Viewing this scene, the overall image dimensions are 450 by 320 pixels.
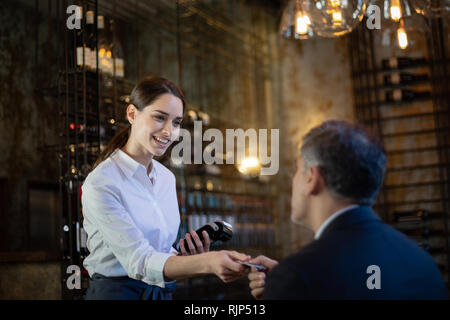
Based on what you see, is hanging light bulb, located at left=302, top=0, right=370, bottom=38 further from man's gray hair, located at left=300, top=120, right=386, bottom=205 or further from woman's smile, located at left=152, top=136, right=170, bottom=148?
man's gray hair, located at left=300, top=120, right=386, bottom=205

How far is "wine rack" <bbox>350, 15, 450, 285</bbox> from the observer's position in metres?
6.77

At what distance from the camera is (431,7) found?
161 inches

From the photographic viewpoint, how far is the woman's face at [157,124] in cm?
178

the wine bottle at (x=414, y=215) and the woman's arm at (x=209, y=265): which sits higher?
the woman's arm at (x=209, y=265)

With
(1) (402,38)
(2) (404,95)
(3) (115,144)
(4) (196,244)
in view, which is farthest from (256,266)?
(2) (404,95)

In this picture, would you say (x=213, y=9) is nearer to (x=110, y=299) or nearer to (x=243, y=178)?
(x=243, y=178)

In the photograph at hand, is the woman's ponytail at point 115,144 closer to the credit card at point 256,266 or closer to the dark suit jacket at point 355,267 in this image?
the credit card at point 256,266

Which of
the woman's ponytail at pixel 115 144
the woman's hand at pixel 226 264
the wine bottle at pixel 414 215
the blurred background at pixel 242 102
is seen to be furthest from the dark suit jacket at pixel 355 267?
the wine bottle at pixel 414 215

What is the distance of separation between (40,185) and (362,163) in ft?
19.9

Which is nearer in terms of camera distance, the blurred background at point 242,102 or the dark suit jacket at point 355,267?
the dark suit jacket at point 355,267

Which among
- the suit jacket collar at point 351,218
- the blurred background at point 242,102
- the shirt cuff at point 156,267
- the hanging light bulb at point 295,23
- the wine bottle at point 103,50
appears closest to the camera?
the suit jacket collar at point 351,218

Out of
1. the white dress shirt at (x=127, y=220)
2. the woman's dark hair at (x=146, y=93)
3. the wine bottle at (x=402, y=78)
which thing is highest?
the wine bottle at (x=402, y=78)

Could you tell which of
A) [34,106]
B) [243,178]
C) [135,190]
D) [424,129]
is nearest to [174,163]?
[243,178]

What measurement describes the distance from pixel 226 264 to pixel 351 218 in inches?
14.3
